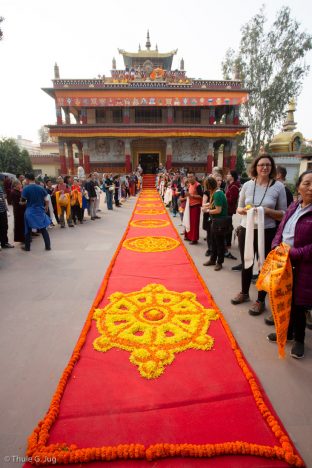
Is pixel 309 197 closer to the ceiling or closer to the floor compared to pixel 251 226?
closer to the ceiling

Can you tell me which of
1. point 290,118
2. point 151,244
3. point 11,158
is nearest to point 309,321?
point 151,244

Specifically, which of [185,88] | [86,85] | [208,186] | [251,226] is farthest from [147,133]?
[251,226]

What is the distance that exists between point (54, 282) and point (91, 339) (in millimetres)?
1583

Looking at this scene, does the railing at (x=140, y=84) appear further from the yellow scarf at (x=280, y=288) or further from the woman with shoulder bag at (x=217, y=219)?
the yellow scarf at (x=280, y=288)

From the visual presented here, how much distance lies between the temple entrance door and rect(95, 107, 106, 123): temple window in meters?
4.53

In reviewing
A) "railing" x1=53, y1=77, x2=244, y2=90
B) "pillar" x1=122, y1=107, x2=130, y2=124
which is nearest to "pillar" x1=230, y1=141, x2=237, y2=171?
"railing" x1=53, y1=77, x2=244, y2=90

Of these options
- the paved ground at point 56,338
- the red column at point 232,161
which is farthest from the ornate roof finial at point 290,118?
the paved ground at point 56,338

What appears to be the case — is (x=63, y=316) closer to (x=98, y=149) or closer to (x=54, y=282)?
(x=54, y=282)

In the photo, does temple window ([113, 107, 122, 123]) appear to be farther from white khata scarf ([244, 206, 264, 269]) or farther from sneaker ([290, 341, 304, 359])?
sneaker ([290, 341, 304, 359])

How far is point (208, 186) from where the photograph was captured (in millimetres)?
4273

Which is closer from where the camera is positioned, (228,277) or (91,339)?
(91,339)

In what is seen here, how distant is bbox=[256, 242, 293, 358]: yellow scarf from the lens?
2059 mm

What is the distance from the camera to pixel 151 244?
5.59 meters

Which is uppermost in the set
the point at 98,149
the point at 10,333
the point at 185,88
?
the point at 185,88
